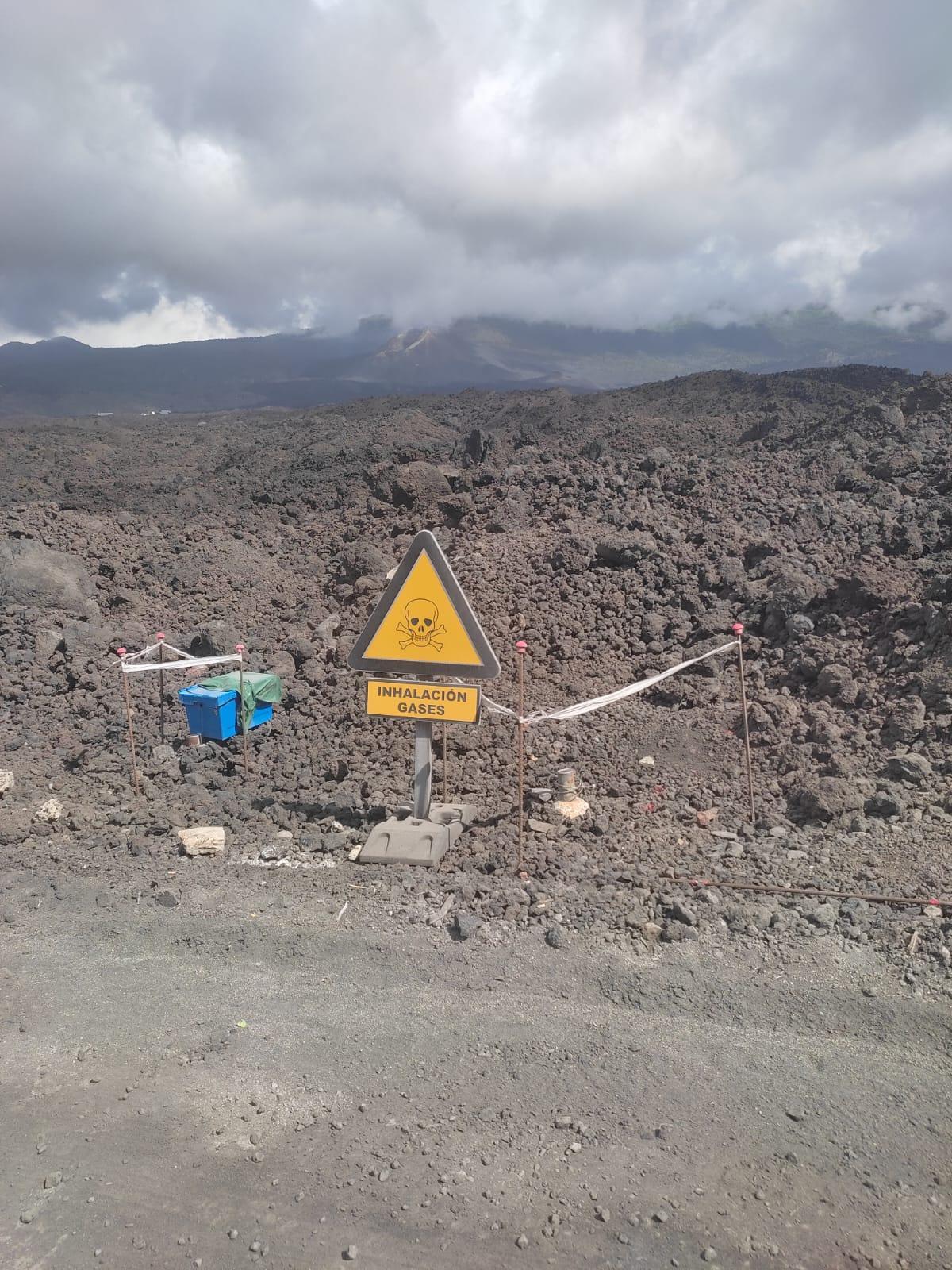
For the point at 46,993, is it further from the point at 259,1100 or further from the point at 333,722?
the point at 333,722

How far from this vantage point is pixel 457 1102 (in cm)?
296

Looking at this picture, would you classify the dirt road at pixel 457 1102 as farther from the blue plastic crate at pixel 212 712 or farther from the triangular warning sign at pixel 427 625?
the blue plastic crate at pixel 212 712

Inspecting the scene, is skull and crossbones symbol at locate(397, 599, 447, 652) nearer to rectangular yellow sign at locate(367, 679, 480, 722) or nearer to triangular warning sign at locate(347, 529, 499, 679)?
triangular warning sign at locate(347, 529, 499, 679)

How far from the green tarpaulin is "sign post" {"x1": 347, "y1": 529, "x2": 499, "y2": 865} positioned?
7.46 feet

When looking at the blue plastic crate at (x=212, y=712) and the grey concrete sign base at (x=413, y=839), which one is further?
the blue plastic crate at (x=212, y=712)

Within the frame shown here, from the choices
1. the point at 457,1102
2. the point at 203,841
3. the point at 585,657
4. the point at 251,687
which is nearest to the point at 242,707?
the point at 251,687

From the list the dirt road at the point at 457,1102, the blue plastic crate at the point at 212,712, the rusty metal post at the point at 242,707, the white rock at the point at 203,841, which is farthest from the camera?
the blue plastic crate at the point at 212,712

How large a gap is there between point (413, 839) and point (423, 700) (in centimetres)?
85

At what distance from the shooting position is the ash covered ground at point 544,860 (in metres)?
2.60

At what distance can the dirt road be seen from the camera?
2455 millimetres

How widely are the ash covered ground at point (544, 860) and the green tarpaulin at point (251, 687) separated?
0.30m

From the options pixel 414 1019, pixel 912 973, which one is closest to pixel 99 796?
pixel 414 1019

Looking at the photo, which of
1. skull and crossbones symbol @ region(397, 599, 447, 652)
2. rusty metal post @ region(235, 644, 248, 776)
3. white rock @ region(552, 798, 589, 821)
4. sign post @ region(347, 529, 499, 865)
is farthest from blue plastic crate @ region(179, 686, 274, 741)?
white rock @ region(552, 798, 589, 821)

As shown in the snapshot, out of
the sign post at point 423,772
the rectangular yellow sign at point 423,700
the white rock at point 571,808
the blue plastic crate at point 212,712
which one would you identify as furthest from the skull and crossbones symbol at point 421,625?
the blue plastic crate at point 212,712
